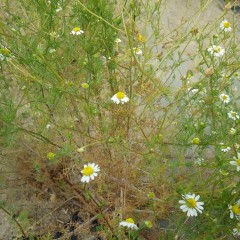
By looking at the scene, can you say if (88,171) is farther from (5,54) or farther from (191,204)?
(5,54)

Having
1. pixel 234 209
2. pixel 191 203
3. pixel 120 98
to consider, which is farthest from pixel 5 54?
pixel 234 209

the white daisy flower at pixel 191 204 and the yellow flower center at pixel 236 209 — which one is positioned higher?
the white daisy flower at pixel 191 204

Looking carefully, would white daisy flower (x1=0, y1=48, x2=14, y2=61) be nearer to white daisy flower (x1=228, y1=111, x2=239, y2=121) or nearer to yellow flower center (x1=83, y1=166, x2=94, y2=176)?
yellow flower center (x1=83, y1=166, x2=94, y2=176)

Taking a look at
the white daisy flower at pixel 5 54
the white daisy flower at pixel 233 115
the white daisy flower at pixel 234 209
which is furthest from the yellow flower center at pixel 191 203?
the white daisy flower at pixel 5 54

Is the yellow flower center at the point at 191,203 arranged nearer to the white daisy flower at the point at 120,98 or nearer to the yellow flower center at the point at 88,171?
the yellow flower center at the point at 88,171

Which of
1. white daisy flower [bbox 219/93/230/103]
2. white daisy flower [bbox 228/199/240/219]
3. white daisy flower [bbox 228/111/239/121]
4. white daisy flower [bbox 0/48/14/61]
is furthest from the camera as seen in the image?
white daisy flower [bbox 219/93/230/103]

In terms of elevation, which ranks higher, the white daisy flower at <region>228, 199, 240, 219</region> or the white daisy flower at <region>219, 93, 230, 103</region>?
the white daisy flower at <region>219, 93, 230, 103</region>

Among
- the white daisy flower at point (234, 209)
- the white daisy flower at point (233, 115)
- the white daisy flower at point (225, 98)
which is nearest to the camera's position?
the white daisy flower at point (234, 209)

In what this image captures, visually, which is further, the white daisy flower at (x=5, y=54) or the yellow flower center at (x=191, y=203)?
the white daisy flower at (x=5, y=54)

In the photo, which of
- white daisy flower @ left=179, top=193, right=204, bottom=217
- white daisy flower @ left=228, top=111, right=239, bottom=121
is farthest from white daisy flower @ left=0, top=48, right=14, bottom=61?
white daisy flower @ left=228, top=111, right=239, bottom=121

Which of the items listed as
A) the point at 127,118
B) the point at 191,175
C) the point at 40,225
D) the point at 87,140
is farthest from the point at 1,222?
the point at 191,175

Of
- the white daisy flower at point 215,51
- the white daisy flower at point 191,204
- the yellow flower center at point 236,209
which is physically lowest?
the yellow flower center at point 236,209
